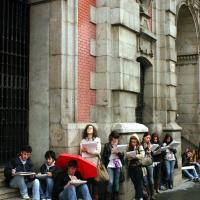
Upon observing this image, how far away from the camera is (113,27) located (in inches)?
450

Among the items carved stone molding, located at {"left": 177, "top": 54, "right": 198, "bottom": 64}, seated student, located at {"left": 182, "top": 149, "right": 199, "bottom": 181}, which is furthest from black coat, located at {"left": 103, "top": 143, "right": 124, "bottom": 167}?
carved stone molding, located at {"left": 177, "top": 54, "right": 198, "bottom": 64}

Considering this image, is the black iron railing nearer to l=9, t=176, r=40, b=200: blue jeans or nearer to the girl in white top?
l=9, t=176, r=40, b=200: blue jeans

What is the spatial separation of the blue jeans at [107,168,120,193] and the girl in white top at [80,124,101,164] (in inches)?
31.0

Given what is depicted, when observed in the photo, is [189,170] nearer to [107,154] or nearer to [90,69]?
[107,154]

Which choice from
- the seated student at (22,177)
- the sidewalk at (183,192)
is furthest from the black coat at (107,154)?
the sidewalk at (183,192)

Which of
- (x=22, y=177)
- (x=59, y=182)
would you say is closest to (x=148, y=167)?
(x=59, y=182)

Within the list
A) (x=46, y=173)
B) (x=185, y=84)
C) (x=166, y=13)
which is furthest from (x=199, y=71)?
(x=46, y=173)

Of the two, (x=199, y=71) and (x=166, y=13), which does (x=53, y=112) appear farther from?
(x=199, y=71)

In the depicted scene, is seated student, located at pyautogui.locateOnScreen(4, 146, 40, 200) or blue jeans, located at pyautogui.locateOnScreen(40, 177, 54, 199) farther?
blue jeans, located at pyautogui.locateOnScreen(40, 177, 54, 199)

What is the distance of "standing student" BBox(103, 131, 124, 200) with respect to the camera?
33.6 feet

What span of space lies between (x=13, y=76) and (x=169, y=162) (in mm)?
5991

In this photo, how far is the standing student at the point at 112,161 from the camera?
10227 millimetres

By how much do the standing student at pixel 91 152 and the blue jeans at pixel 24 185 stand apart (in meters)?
1.20

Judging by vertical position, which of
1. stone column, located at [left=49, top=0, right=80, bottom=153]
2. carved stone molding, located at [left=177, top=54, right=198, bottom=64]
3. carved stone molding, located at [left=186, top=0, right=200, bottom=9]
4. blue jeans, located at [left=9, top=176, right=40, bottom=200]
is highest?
carved stone molding, located at [left=186, top=0, right=200, bottom=9]
